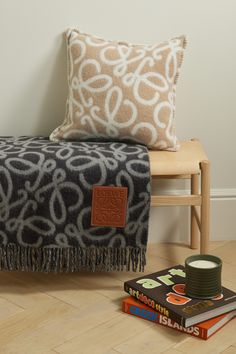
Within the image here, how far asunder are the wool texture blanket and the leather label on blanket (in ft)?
0.05

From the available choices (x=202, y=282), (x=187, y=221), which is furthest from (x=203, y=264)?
(x=187, y=221)

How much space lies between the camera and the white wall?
7.74 ft

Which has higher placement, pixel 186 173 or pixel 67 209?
pixel 186 173

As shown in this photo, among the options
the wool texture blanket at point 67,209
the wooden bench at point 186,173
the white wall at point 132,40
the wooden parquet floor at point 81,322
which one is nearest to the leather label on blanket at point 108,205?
the wool texture blanket at point 67,209

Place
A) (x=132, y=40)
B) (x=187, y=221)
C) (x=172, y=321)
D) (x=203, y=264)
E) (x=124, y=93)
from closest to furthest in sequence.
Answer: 1. (x=172, y=321)
2. (x=203, y=264)
3. (x=124, y=93)
4. (x=132, y=40)
5. (x=187, y=221)

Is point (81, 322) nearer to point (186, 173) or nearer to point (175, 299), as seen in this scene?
point (175, 299)

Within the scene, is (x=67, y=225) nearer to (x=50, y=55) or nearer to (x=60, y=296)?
(x=60, y=296)

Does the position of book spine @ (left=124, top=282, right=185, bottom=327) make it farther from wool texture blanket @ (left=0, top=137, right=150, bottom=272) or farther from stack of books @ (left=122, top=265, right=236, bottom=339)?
wool texture blanket @ (left=0, top=137, right=150, bottom=272)

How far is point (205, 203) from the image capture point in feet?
7.02

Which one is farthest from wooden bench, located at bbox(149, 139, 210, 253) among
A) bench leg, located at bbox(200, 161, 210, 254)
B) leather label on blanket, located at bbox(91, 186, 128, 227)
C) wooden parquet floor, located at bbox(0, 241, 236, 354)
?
wooden parquet floor, located at bbox(0, 241, 236, 354)

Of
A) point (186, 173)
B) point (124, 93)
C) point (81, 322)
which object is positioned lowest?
point (81, 322)

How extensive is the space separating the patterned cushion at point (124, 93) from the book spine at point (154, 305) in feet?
1.70

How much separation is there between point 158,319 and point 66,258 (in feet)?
1.25

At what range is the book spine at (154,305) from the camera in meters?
1.82
